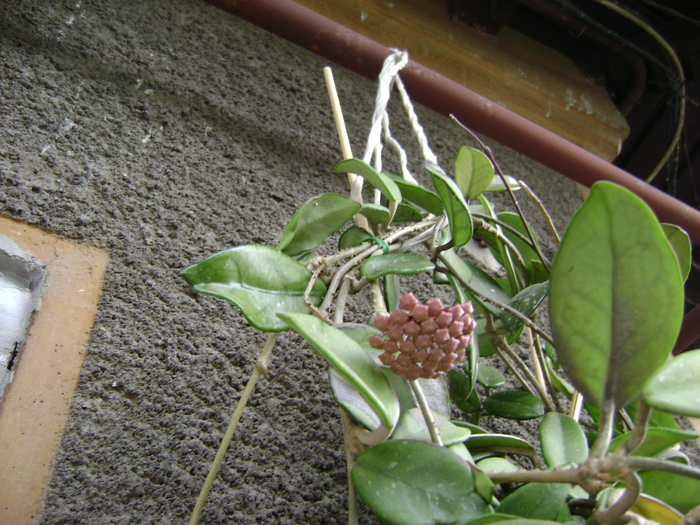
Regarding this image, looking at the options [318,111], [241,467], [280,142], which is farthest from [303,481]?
[318,111]

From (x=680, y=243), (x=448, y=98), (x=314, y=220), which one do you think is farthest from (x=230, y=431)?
(x=448, y=98)

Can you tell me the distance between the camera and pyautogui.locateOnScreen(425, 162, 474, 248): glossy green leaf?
432 mm

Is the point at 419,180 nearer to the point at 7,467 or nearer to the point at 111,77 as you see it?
the point at 111,77

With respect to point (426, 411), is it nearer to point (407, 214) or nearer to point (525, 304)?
point (525, 304)

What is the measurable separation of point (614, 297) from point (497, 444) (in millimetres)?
201

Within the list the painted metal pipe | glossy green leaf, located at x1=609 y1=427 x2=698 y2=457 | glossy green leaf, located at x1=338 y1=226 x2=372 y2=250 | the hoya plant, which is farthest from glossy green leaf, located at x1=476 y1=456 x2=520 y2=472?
the painted metal pipe

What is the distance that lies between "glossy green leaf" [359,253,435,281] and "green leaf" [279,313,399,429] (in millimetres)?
→ 107

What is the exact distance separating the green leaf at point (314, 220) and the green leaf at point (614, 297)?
222mm

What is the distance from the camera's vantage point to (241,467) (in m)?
0.52

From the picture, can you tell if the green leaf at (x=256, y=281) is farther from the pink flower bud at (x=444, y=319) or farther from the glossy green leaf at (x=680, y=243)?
the glossy green leaf at (x=680, y=243)

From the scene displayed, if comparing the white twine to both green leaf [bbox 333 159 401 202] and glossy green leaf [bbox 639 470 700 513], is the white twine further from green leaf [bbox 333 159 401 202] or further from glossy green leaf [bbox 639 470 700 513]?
glossy green leaf [bbox 639 470 700 513]

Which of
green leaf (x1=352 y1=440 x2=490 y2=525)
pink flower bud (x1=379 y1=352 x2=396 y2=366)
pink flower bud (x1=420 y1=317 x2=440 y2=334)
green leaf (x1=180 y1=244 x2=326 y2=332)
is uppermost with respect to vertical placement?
pink flower bud (x1=420 y1=317 x2=440 y2=334)

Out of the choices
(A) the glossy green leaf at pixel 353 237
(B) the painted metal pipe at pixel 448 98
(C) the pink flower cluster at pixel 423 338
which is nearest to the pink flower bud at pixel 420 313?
(C) the pink flower cluster at pixel 423 338

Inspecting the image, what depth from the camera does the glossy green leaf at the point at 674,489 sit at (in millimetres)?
374
